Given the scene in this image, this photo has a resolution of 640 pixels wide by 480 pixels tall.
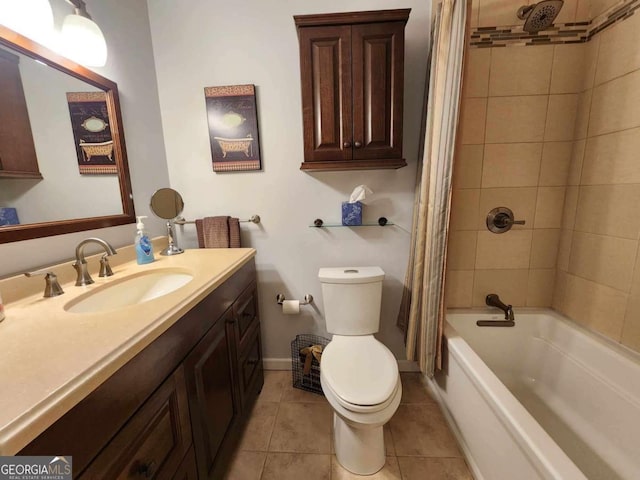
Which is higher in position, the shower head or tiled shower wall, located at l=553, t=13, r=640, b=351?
the shower head

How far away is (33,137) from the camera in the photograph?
0.94 m

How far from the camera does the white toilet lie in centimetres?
104

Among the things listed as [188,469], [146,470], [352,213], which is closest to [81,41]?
[352,213]

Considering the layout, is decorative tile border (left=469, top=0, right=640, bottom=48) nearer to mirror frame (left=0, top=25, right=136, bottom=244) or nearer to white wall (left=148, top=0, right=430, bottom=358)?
white wall (left=148, top=0, right=430, bottom=358)

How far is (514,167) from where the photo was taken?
4.82 feet

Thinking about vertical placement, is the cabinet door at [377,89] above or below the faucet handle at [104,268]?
above

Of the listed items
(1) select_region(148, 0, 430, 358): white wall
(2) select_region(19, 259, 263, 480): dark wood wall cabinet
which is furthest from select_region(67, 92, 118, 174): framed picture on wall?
(2) select_region(19, 259, 263, 480): dark wood wall cabinet

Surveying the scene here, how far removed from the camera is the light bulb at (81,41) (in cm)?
103

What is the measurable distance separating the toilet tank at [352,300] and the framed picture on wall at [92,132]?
1.22 meters

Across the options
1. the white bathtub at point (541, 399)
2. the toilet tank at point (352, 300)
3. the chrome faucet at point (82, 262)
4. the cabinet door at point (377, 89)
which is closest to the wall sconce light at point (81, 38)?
the chrome faucet at point (82, 262)

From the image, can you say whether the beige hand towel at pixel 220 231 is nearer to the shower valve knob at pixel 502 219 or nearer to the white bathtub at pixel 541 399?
the white bathtub at pixel 541 399

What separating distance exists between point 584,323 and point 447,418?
88cm

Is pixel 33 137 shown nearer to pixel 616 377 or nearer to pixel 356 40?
pixel 356 40

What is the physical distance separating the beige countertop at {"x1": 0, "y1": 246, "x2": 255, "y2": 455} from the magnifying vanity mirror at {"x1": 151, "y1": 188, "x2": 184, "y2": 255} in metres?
0.39
